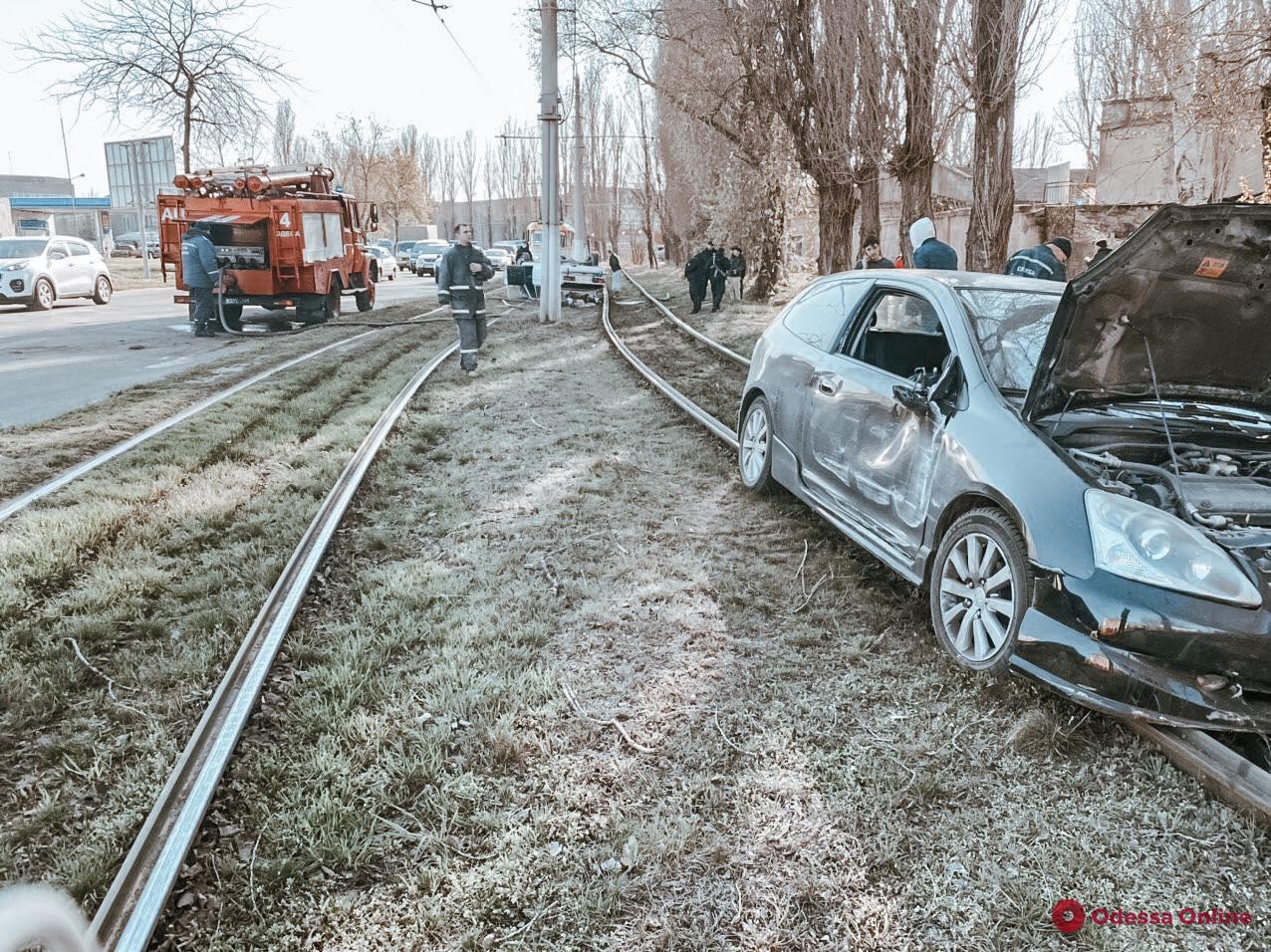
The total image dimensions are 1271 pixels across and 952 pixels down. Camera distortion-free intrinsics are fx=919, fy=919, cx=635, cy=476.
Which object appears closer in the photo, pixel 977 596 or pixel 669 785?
pixel 669 785

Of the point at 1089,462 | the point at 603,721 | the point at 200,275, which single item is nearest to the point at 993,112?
the point at 1089,462

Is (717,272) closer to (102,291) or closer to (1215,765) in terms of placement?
(102,291)

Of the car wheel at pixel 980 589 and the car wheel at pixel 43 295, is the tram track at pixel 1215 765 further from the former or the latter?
the car wheel at pixel 43 295

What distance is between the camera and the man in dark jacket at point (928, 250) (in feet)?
29.9

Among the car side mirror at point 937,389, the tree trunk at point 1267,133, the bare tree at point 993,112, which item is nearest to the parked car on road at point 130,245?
the bare tree at point 993,112

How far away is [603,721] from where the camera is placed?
3428mm

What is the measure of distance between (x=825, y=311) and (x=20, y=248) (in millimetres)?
21026

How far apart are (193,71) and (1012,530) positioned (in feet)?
102

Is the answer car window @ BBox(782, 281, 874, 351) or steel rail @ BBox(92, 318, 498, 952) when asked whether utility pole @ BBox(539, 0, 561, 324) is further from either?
steel rail @ BBox(92, 318, 498, 952)

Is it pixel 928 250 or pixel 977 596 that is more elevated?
pixel 928 250

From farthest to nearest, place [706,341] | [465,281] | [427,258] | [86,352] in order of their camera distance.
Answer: [427,258] < [706,341] < [86,352] < [465,281]

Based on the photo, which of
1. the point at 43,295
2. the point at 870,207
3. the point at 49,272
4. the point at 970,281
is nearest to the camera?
the point at 970,281

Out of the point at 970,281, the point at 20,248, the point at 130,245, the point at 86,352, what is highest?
the point at 130,245

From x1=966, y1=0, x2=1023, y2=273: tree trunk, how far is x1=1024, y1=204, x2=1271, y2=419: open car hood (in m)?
8.75
